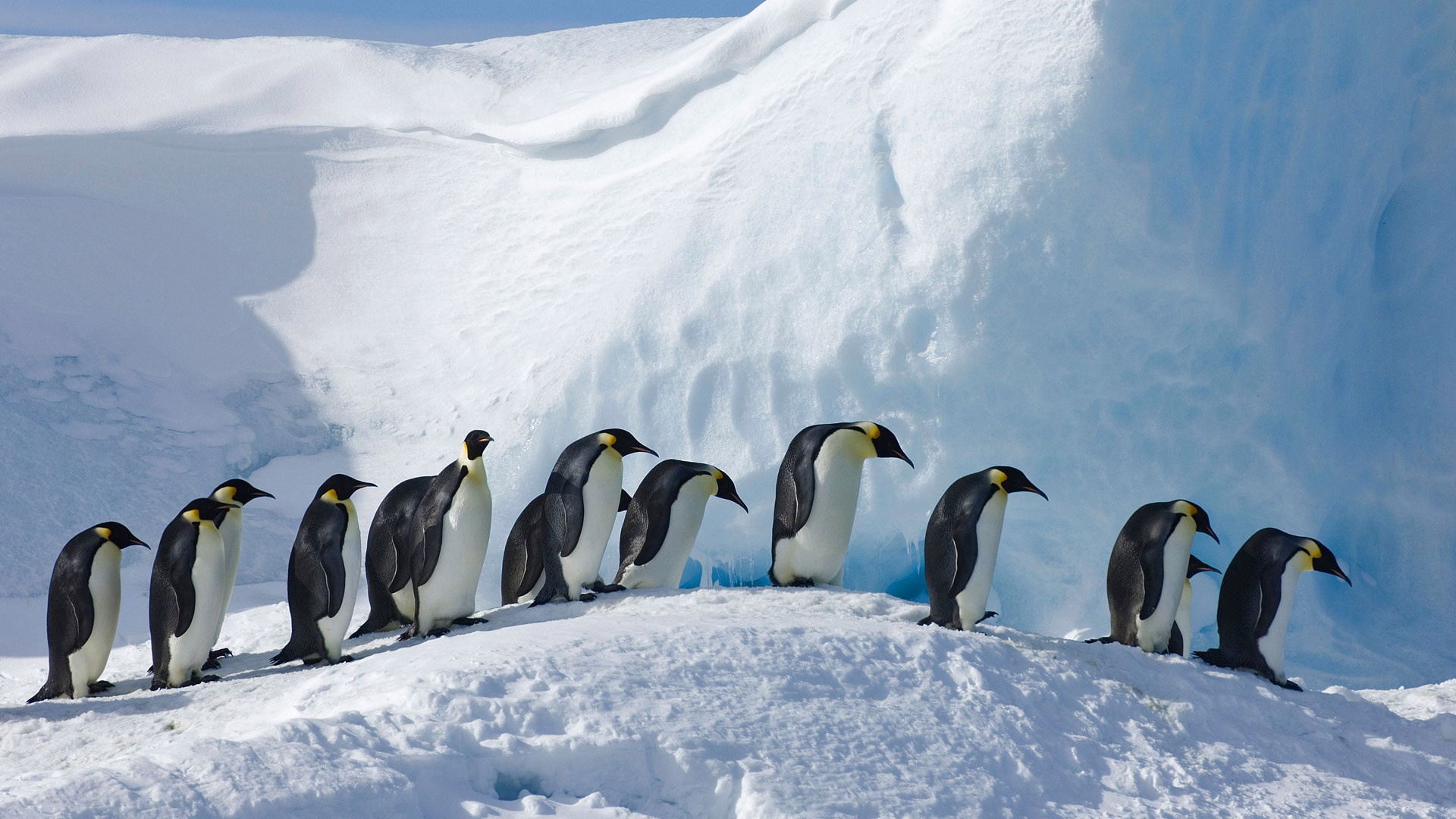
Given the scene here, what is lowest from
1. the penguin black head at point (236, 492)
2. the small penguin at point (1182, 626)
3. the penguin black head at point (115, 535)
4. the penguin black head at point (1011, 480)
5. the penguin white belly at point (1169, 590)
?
the small penguin at point (1182, 626)

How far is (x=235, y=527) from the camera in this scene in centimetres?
571

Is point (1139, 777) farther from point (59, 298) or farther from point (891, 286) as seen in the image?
point (59, 298)

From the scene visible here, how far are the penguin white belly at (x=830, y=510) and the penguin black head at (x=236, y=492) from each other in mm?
2415

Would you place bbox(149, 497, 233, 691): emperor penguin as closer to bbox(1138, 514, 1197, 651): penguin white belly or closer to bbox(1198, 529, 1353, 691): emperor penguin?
bbox(1138, 514, 1197, 651): penguin white belly

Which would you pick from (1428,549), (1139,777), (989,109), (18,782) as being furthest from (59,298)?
(1428,549)

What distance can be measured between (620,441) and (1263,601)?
2811 millimetres

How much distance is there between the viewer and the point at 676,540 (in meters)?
5.80

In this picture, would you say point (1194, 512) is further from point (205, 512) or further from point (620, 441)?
point (205, 512)

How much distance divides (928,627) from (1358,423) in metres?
4.74

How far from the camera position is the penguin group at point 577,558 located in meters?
5.01

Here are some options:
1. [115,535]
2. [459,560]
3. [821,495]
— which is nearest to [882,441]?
[821,495]

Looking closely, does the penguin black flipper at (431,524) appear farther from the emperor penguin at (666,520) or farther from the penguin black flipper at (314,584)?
the emperor penguin at (666,520)

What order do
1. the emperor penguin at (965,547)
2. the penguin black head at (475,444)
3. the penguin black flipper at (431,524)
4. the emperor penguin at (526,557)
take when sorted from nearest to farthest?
the emperor penguin at (965,547)
the penguin black flipper at (431,524)
the penguin black head at (475,444)
the emperor penguin at (526,557)

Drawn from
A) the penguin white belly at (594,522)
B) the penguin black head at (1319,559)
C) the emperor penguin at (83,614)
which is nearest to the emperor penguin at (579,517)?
the penguin white belly at (594,522)
